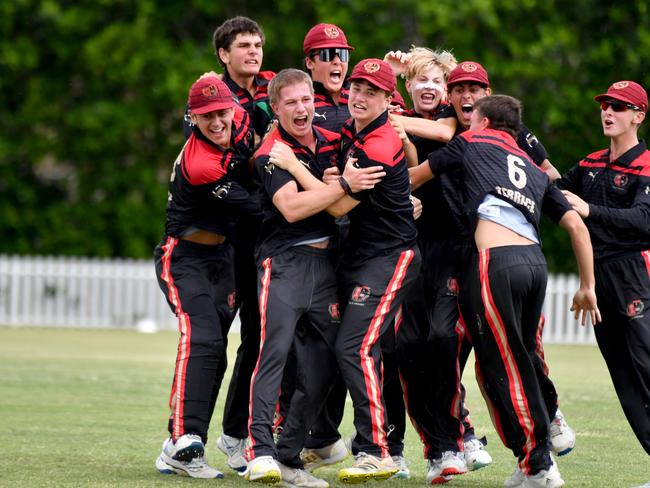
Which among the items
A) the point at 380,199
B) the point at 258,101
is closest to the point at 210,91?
the point at 258,101

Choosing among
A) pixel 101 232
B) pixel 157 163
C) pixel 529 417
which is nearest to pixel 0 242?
pixel 101 232

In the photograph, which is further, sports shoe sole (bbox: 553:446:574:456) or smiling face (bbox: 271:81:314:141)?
sports shoe sole (bbox: 553:446:574:456)

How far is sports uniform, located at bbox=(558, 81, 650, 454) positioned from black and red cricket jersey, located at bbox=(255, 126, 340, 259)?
1647mm

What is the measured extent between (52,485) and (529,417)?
9.18ft

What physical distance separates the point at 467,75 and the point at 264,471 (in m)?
2.94

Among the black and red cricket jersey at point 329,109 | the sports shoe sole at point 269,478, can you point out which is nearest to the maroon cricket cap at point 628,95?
the black and red cricket jersey at point 329,109

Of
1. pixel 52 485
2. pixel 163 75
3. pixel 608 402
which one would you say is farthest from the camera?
pixel 163 75

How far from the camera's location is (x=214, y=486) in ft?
23.6

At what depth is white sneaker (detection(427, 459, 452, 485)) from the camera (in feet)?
25.4

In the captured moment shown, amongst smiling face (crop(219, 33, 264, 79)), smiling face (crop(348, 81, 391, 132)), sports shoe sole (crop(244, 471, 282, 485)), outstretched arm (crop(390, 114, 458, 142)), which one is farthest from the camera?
smiling face (crop(219, 33, 264, 79))

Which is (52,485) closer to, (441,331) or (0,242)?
(441,331)

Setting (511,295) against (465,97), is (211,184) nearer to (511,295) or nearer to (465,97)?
(465,97)

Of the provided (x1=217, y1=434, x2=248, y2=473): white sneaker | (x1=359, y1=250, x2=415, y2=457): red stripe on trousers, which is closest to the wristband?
(x1=359, y1=250, x2=415, y2=457): red stripe on trousers

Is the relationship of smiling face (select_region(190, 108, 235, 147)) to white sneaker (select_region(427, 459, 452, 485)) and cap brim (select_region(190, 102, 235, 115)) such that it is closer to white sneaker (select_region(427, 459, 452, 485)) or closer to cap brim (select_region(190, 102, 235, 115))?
cap brim (select_region(190, 102, 235, 115))
